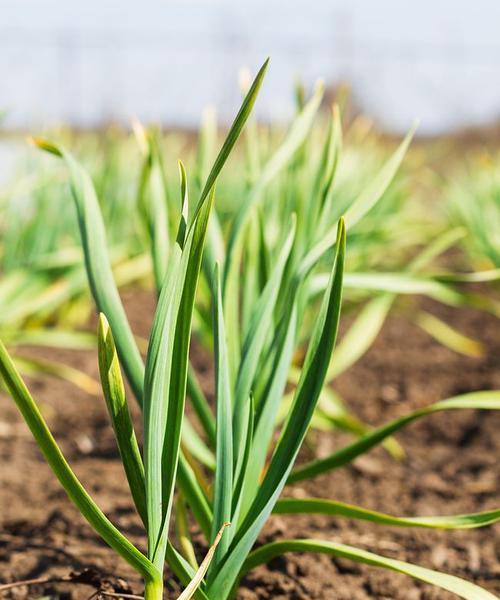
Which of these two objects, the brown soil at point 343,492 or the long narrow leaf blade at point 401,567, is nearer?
the long narrow leaf blade at point 401,567

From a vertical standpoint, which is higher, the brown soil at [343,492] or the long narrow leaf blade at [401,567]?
the long narrow leaf blade at [401,567]

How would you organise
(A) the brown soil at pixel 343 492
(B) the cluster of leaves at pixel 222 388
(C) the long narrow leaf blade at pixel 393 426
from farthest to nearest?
1. (A) the brown soil at pixel 343 492
2. (C) the long narrow leaf blade at pixel 393 426
3. (B) the cluster of leaves at pixel 222 388

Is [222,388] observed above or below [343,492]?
above

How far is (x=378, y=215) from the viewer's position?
8.73 feet

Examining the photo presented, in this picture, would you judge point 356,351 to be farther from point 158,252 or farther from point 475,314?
point 475,314

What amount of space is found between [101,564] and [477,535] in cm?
58

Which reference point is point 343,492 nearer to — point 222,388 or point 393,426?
point 393,426

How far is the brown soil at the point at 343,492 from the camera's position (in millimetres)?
912

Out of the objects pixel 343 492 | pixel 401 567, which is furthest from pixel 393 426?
pixel 343 492

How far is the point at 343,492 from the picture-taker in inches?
53.7

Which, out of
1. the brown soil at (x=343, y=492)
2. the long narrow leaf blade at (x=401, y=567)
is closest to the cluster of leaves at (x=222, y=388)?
the long narrow leaf blade at (x=401, y=567)

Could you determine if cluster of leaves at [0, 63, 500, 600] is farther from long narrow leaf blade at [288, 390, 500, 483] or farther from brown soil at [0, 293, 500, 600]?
brown soil at [0, 293, 500, 600]

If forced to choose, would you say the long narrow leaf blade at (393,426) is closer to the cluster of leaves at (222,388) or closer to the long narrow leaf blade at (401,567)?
the cluster of leaves at (222,388)

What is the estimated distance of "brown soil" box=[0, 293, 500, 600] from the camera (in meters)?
0.91
